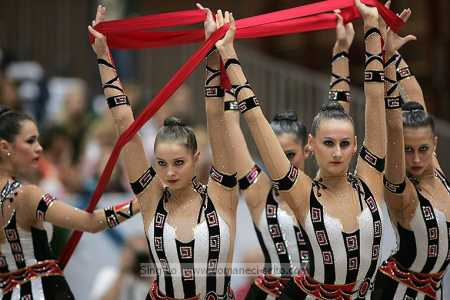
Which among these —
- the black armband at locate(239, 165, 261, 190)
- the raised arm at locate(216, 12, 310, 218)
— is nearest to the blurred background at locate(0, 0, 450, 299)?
the black armband at locate(239, 165, 261, 190)

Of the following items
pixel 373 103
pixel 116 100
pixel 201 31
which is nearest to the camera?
pixel 373 103

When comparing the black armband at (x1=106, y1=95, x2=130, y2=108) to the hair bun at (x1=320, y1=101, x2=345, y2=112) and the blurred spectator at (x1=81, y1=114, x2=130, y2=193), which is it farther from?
the blurred spectator at (x1=81, y1=114, x2=130, y2=193)

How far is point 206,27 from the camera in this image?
204 inches

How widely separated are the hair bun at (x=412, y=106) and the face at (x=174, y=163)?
3.84ft

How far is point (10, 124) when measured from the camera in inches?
222

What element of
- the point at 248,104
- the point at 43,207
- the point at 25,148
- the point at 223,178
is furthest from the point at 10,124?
the point at 248,104

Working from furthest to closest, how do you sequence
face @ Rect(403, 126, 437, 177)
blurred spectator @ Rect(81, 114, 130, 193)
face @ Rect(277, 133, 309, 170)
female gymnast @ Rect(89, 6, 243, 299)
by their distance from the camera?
blurred spectator @ Rect(81, 114, 130, 193) < face @ Rect(277, 133, 309, 170) < face @ Rect(403, 126, 437, 177) < female gymnast @ Rect(89, 6, 243, 299)

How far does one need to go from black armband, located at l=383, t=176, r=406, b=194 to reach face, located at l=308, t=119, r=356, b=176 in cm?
38

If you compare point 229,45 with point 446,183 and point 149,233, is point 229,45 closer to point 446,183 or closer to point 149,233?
point 149,233

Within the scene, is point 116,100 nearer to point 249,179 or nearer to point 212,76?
point 212,76

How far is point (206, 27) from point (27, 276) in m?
1.56

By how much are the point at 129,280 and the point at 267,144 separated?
282 cm

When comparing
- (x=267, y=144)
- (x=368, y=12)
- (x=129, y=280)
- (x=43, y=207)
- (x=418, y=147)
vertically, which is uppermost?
(x=368, y=12)

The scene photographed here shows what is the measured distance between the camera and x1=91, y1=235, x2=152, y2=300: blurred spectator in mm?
7355
